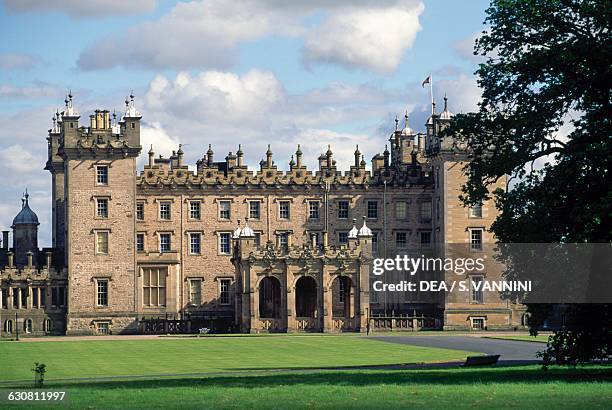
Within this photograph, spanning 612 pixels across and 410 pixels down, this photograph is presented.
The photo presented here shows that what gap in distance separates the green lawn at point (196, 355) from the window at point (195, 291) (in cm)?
2106

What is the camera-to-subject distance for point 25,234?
346 ft

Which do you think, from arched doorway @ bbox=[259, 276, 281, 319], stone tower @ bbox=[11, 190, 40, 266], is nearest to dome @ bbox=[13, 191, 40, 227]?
stone tower @ bbox=[11, 190, 40, 266]

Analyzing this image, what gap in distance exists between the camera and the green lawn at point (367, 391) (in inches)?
1282

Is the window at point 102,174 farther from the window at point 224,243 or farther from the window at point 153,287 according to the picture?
the window at point 224,243

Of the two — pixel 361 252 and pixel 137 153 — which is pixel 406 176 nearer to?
pixel 361 252

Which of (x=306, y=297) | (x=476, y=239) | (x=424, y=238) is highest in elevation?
(x=424, y=238)

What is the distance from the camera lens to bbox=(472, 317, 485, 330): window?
103m

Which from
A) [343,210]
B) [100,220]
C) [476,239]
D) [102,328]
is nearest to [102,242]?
[100,220]

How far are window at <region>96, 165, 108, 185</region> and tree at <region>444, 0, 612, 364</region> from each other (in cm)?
5995

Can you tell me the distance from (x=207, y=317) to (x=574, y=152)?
208 feet

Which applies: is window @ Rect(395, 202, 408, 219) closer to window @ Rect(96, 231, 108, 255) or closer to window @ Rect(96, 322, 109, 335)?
window @ Rect(96, 231, 108, 255)

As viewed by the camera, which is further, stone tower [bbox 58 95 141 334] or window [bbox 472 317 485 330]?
window [bbox 472 317 485 330]

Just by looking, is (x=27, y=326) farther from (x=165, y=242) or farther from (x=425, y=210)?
(x=425, y=210)

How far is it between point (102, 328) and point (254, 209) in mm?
15793
